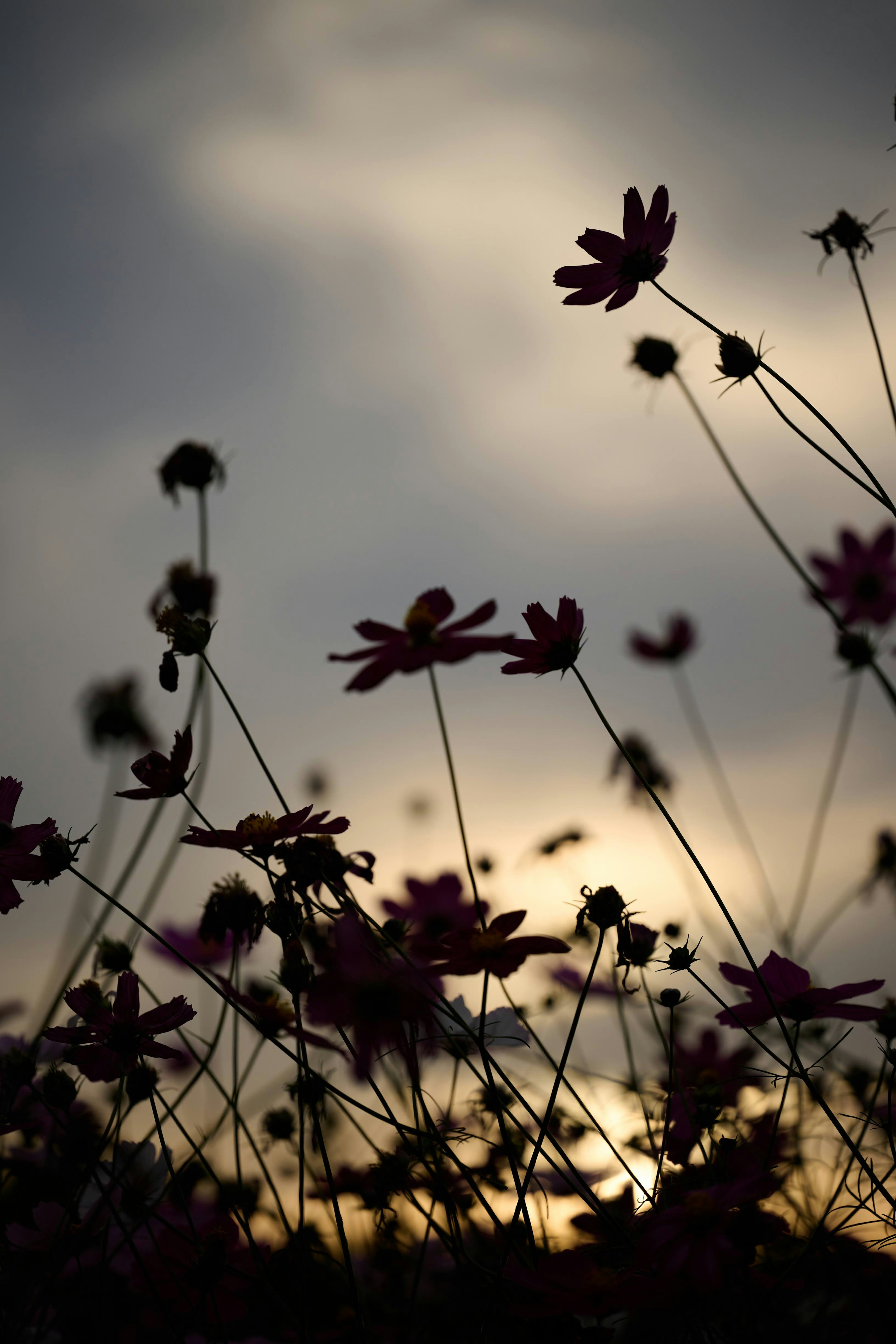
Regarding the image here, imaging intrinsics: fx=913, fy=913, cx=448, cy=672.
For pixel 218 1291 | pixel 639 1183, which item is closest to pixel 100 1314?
pixel 218 1291

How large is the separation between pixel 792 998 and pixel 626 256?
2.22 feet

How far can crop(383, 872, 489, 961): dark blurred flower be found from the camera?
1173 mm

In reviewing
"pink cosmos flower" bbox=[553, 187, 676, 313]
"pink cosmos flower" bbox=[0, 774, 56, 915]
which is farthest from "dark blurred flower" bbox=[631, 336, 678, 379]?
"pink cosmos flower" bbox=[0, 774, 56, 915]

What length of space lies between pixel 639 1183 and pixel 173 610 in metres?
0.64

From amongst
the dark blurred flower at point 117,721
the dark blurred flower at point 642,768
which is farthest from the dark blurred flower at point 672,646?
the dark blurred flower at point 117,721

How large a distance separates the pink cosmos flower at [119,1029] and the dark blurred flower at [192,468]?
2.76 ft

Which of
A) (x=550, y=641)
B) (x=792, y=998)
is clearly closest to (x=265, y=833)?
(x=550, y=641)

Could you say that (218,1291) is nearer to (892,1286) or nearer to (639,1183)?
(639,1183)

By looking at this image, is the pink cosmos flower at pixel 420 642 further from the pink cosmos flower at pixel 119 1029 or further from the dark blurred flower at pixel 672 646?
the dark blurred flower at pixel 672 646

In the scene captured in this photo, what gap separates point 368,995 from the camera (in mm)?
623

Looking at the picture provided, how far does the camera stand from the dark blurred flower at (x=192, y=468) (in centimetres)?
141

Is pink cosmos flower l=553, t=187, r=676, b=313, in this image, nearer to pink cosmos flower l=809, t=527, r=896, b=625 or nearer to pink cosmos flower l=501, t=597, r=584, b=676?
pink cosmos flower l=501, t=597, r=584, b=676

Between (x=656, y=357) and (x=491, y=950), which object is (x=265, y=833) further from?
(x=656, y=357)

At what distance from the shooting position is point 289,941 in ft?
2.38
